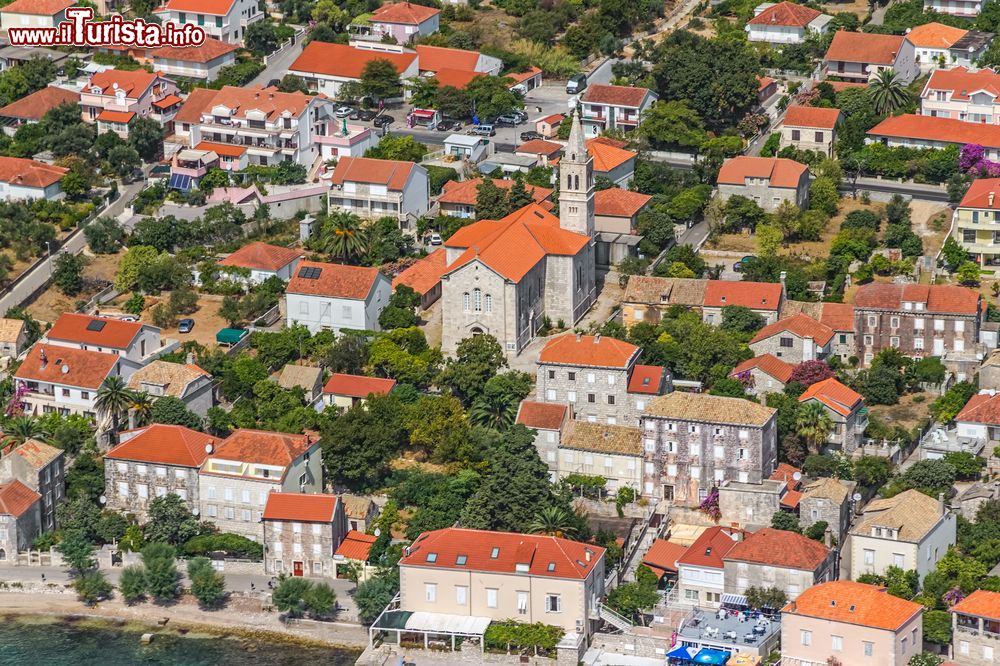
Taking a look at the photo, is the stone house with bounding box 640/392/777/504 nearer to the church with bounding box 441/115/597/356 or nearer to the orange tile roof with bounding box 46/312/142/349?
the church with bounding box 441/115/597/356

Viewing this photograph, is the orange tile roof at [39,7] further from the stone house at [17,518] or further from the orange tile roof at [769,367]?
the orange tile roof at [769,367]

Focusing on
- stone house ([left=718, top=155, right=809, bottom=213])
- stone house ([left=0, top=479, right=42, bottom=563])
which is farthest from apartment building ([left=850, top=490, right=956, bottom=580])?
stone house ([left=0, top=479, right=42, bottom=563])

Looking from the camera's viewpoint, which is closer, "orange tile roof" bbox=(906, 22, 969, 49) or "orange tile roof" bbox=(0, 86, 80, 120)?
"orange tile roof" bbox=(0, 86, 80, 120)

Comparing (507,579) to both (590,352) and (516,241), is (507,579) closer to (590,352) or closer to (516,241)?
(590,352)

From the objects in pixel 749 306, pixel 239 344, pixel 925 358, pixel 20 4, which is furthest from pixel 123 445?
pixel 20 4

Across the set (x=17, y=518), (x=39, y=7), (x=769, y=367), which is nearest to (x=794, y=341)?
(x=769, y=367)
